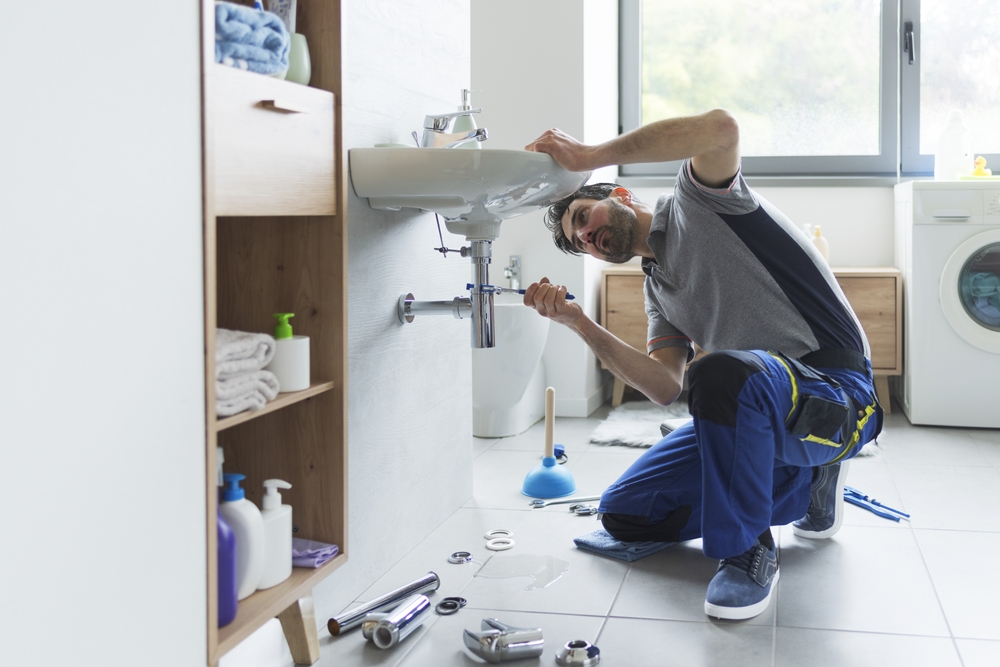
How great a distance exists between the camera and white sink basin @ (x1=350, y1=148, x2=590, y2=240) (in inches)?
62.6

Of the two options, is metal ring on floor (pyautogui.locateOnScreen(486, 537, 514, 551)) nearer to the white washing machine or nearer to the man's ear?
the man's ear

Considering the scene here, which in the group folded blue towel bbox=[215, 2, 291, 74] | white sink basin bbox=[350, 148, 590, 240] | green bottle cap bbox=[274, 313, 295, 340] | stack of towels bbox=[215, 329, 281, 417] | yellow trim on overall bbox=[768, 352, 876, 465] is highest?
folded blue towel bbox=[215, 2, 291, 74]

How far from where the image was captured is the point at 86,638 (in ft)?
2.91

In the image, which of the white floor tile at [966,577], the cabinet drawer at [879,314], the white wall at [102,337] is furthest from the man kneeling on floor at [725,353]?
the cabinet drawer at [879,314]

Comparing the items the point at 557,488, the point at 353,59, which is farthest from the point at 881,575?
the point at 353,59

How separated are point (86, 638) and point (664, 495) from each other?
4.42 ft

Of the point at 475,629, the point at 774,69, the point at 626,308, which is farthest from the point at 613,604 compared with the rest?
the point at 774,69

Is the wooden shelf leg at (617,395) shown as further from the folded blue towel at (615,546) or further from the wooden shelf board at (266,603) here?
the wooden shelf board at (266,603)

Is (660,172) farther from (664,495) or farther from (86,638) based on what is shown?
(86,638)

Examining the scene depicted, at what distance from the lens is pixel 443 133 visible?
6.37 feet

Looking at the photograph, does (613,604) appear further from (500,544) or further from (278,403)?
(278,403)

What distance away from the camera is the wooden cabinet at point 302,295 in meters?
1.29

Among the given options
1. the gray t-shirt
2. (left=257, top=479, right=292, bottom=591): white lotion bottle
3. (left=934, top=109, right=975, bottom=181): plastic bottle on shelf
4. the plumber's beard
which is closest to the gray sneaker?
the gray t-shirt

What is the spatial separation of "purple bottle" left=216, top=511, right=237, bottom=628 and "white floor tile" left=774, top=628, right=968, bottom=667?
85 centimetres
